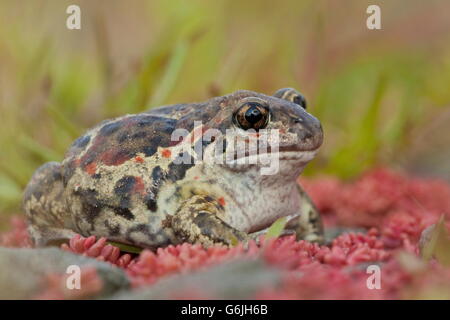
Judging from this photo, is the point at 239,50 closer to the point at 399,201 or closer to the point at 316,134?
the point at 399,201

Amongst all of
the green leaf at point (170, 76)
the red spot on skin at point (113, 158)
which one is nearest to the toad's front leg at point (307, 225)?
the red spot on skin at point (113, 158)

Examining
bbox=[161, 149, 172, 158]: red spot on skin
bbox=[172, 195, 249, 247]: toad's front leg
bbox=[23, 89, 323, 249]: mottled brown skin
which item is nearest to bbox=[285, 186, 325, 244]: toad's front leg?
bbox=[23, 89, 323, 249]: mottled brown skin

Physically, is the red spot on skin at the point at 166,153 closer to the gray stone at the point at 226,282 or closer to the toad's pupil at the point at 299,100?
the toad's pupil at the point at 299,100

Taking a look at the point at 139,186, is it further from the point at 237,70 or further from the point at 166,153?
the point at 237,70

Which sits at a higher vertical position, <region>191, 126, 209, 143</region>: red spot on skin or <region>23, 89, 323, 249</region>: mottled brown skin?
<region>191, 126, 209, 143</region>: red spot on skin

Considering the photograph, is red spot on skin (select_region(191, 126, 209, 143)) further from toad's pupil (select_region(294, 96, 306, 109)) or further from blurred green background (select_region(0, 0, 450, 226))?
blurred green background (select_region(0, 0, 450, 226))

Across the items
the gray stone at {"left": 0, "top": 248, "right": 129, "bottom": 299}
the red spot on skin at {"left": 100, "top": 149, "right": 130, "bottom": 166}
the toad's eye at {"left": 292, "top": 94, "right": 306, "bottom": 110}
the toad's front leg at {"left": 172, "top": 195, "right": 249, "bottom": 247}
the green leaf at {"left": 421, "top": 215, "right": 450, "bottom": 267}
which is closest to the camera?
the gray stone at {"left": 0, "top": 248, "right": 129, "bottom": 299}
